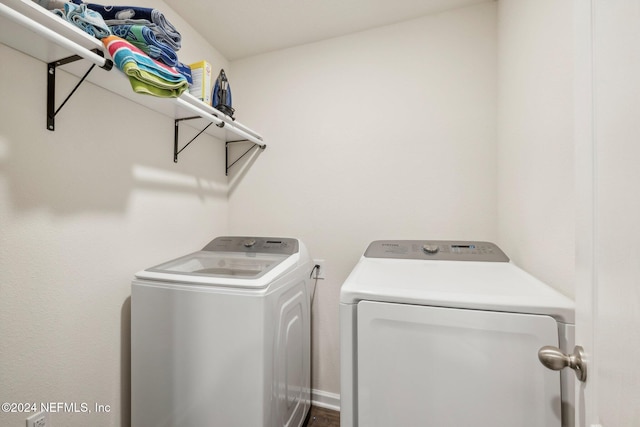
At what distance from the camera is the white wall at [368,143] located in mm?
1567

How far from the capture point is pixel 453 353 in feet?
2.41

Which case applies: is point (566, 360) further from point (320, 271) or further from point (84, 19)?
point (84, 19)

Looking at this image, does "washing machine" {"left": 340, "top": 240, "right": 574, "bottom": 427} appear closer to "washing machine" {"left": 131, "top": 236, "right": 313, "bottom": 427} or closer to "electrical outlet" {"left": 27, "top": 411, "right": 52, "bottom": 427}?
"washing machine" {"left": 131, "top": 236, "right": 313, "bottom": 427}

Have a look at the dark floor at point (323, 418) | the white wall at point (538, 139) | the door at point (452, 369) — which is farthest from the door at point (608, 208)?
the dark floor at point (323, 418)

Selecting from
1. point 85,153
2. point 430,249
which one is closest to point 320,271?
point 430,249

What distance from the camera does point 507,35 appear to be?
4.42ft

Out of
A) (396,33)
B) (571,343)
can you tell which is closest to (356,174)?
(396,33)

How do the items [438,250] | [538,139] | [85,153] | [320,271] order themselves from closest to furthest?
[538,139] < [85,153] < [438,250] < [320,271]

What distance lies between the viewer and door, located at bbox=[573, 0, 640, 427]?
0.34m

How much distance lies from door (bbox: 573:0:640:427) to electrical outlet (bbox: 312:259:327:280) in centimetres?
141

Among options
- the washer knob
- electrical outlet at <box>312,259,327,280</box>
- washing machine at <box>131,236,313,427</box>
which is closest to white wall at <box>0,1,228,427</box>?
washing machine at <box>131,236,313,427</box>

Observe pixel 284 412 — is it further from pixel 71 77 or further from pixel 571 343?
pixel 71 77

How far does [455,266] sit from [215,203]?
1.69m

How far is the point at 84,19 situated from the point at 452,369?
65.0 inches
